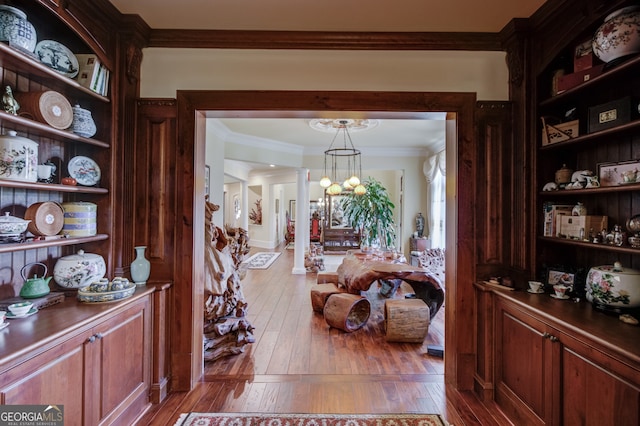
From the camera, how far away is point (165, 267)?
2260 mm

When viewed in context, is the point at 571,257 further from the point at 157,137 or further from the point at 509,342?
the point at 157,137

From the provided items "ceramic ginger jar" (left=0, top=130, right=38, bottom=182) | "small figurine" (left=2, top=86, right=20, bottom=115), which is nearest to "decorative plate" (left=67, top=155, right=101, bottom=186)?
"ceramic ginger jar" (left=0, top=130, right=38, bottom=182)

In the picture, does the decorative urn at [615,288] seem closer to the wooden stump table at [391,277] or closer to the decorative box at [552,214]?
the decorative box at [552,214]

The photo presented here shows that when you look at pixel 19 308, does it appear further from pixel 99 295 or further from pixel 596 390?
pixel 596 390

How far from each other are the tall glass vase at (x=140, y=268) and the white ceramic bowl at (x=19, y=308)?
2.10ft

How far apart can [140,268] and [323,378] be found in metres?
1.68

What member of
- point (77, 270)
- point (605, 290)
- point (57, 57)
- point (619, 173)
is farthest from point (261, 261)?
point (619, 173)

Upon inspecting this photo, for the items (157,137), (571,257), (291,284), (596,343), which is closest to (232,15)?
(157,137)

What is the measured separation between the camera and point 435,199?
19.4 ft

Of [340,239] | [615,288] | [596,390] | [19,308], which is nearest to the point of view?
[596,390]

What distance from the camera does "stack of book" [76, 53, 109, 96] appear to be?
6.33 ft

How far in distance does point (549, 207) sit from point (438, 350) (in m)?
1.67

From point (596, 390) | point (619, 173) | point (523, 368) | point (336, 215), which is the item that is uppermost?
point (619, 173)

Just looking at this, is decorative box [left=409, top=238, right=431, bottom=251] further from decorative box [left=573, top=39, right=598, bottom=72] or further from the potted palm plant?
decorative box [left=573, top=39, right=598, bottom=72]
